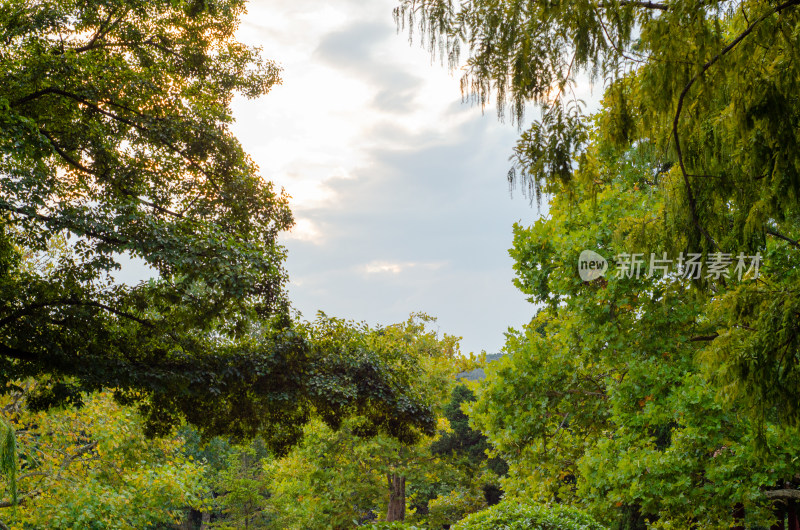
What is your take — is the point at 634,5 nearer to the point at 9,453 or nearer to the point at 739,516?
the point at 9,453

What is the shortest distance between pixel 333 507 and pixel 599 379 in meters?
9.87

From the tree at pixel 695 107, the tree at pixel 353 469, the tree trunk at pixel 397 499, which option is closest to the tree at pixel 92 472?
the tree at pixel 353 469

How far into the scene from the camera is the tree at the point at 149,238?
762cm

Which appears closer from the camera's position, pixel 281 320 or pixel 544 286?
pixel 281 320

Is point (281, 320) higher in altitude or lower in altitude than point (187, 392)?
higher

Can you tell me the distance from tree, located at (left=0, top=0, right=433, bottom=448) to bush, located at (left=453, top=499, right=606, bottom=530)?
77.3 inches

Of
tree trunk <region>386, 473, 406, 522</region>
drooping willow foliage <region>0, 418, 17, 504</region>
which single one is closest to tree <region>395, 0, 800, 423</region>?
drooping willow foliage <region>0, 418, 17, 504</region>

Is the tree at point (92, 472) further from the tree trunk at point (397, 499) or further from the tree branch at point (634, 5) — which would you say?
the tree branch at point (634, 5)

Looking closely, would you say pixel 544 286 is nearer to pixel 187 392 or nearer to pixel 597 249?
pixel 597 249

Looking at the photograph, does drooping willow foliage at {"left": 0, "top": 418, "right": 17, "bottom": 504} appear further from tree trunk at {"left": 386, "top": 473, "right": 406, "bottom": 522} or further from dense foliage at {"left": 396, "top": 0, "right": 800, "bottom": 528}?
tree trunk at {"left": 386, "top": 473, "right": 406, "bottom": 522}

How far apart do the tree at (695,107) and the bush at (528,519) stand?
4303mm

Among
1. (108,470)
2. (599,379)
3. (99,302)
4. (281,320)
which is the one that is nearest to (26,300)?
(99,302)

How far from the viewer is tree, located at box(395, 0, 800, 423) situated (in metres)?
4.00

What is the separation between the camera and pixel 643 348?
909 cm
